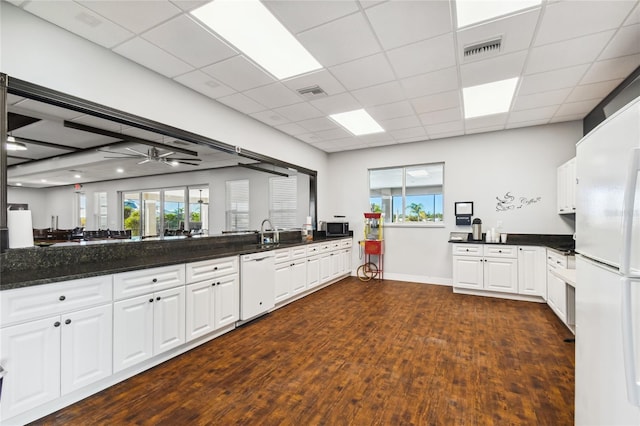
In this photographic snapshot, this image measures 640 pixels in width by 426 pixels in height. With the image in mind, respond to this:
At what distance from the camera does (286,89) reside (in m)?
3.52

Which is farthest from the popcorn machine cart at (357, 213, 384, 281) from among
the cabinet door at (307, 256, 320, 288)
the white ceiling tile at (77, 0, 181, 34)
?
the white ceiling tile at (77, 0, 181, 34)

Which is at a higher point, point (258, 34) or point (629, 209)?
point (258, 34)

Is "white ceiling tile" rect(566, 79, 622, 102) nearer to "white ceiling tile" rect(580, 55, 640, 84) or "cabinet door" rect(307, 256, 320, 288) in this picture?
"white ceiling tile" rect(580, 55, 640, 84)

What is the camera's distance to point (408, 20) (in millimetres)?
2312

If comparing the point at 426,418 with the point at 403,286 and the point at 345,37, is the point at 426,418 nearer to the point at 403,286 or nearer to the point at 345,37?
the point at 345,37

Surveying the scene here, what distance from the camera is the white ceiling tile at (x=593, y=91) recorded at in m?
3.38

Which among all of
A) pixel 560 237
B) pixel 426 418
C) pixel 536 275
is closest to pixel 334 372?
pixel 426 418

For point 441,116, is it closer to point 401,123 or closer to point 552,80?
point 401,123

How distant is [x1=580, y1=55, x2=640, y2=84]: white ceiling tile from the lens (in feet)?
9.42

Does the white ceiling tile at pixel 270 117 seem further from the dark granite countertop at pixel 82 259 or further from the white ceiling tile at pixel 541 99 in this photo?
the white ceiling tile at pixel 541 99

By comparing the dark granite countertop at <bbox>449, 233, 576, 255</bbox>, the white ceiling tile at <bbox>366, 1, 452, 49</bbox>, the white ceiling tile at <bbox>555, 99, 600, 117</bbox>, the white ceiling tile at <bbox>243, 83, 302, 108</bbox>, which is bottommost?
the dark granite countertop at <bbox>449, 233, 576, 255</bbox>

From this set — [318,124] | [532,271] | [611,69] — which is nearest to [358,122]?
[318,124]

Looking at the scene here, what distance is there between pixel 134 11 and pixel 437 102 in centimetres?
353

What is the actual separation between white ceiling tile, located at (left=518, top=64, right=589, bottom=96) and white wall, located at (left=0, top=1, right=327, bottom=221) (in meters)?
3.81
